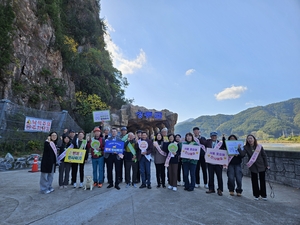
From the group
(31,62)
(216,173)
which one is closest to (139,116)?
(31,62)

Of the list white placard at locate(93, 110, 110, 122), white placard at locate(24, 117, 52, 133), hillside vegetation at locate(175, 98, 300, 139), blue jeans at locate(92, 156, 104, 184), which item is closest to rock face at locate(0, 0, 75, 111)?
white placard at locate(24, 117, 52, 133)

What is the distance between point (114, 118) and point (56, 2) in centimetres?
1235

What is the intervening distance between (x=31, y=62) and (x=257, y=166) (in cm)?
1520

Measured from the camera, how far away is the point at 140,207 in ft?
12.0

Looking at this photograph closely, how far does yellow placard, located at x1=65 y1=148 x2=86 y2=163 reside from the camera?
17.1ft

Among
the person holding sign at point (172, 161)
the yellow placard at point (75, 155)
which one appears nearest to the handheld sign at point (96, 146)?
the yellow placard at point (75, 155)

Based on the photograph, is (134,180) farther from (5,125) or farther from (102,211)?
(5,125)

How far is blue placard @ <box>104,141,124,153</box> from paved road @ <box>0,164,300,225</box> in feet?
3.54

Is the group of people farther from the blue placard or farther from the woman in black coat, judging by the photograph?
the blue placard

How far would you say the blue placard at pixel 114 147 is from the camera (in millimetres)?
5301

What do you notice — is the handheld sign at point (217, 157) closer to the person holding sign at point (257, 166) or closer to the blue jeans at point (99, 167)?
the person holding sign at point (257, 166)

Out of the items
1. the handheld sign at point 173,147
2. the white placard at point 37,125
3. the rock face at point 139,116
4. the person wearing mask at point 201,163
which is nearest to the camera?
the handheld sign at point 173,147

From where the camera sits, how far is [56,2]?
1655cm

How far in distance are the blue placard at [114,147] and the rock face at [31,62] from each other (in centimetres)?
878
